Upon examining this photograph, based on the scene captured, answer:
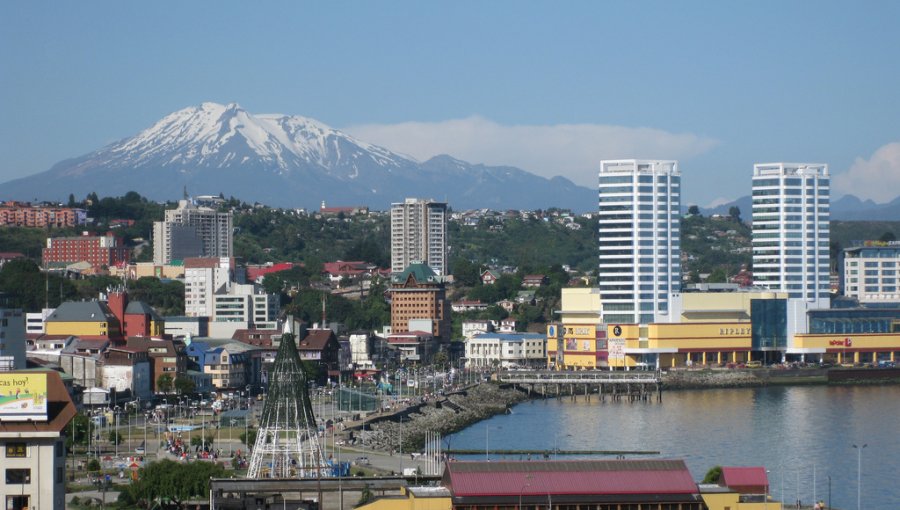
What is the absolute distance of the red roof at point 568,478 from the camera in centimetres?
2988

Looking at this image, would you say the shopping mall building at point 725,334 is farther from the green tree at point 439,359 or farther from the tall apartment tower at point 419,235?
the tall apartment tower at point 419,235

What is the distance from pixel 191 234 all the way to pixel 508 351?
4665 centimetres

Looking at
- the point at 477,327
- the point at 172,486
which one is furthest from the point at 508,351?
the point at 172,486

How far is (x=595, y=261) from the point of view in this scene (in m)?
176

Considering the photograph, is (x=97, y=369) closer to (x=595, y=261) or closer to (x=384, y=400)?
(x=384, y=400)

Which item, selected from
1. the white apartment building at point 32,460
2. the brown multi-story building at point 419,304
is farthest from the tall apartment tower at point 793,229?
the white apartment building at point 32,460

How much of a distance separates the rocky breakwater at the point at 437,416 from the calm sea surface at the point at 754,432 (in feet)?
3.42

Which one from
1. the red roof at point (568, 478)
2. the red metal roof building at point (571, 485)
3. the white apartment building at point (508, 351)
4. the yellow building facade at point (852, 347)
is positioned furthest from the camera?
the white apartment building at point (508, 351)

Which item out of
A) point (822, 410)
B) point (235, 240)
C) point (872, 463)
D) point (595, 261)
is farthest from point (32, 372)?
point (595, 261)

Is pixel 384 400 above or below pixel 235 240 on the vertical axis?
below

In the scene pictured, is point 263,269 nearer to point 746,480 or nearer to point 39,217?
point 39,217

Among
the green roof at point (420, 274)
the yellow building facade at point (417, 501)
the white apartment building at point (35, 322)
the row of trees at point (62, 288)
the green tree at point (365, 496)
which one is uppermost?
the green roof at point (420, 274)

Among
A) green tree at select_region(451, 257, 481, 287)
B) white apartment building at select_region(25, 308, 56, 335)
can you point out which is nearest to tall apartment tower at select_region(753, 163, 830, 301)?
white apartment building at select_region(25, 308, 56, 335)

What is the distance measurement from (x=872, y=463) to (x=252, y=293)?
59225mm
